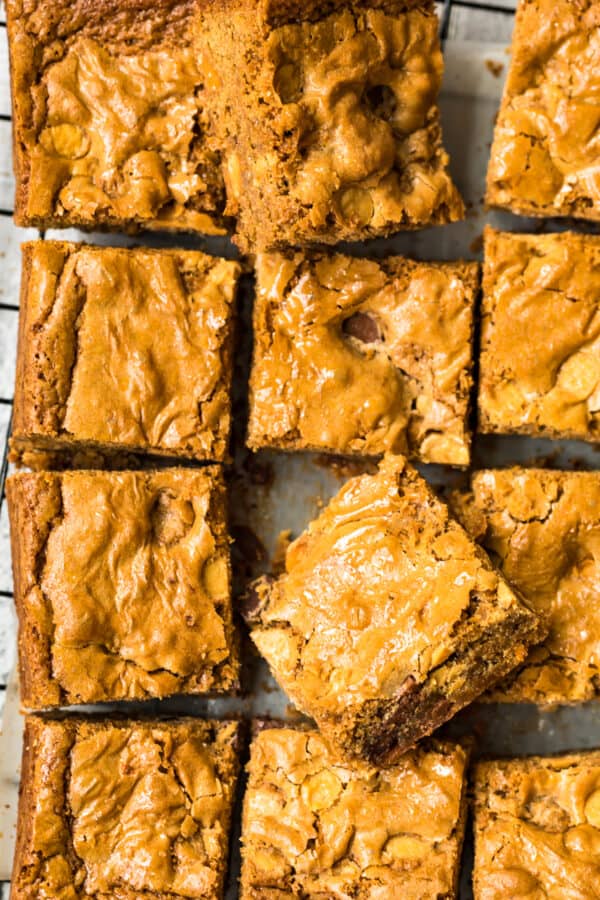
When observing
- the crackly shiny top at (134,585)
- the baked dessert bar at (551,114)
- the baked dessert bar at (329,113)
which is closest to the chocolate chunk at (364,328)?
the baked dessert bar at (329,113)

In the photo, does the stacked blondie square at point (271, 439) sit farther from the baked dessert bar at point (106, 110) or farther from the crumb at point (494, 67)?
the crumb at point (494, 67)

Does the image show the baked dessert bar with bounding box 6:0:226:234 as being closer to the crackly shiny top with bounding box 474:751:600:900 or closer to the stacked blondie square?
the stacked blondie square

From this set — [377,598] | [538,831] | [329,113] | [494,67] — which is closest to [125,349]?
[329,113]

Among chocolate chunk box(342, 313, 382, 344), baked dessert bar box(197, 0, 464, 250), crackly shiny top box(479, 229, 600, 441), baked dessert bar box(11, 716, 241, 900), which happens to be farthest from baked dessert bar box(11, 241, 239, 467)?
baked dessert bar box(11, 716, 241, 900)

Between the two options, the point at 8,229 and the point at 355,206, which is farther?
the point at 8,229

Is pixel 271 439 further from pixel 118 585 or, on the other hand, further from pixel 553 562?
pixel 553 562

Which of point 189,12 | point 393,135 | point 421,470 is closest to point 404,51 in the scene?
point 393,135
